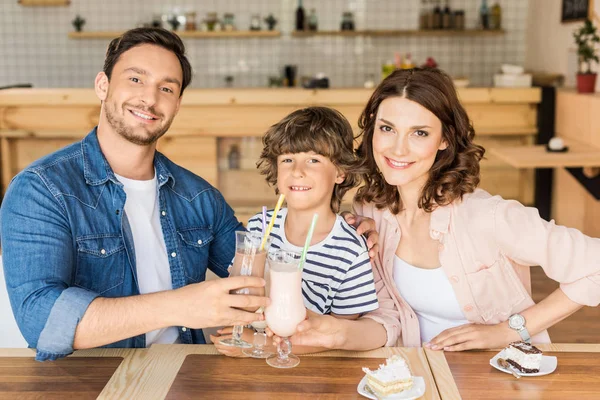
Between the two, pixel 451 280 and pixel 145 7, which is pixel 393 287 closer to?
pixel 451 280

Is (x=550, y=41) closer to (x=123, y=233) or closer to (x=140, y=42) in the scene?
(x=140, y=42)

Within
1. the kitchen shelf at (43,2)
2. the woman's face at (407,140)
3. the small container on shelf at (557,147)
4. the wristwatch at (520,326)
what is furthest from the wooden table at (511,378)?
the kitchen shelf at (43,2)

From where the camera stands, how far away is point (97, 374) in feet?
4.96

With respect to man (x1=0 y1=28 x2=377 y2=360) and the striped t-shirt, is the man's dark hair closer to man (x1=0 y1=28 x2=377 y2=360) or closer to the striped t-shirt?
man (x1=0 y1=28 x2=377 y2=360)

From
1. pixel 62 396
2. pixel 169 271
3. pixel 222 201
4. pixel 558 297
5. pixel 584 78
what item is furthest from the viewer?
pixel 584 78

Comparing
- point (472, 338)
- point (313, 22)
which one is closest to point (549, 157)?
point (472, 338)

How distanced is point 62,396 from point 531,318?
119cm

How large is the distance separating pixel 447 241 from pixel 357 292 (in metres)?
0.31

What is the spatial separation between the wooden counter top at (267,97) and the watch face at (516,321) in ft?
10.2

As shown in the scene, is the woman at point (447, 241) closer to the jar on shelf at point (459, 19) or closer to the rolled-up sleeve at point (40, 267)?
the rolled-up sleeve at point (40, 267)

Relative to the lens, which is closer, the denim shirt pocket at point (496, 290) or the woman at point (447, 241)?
the woman at point (447, 241)

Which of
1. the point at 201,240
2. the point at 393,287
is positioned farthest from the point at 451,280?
the point at 201,240

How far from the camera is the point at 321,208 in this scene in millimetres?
2029

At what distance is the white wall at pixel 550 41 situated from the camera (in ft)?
17.5
